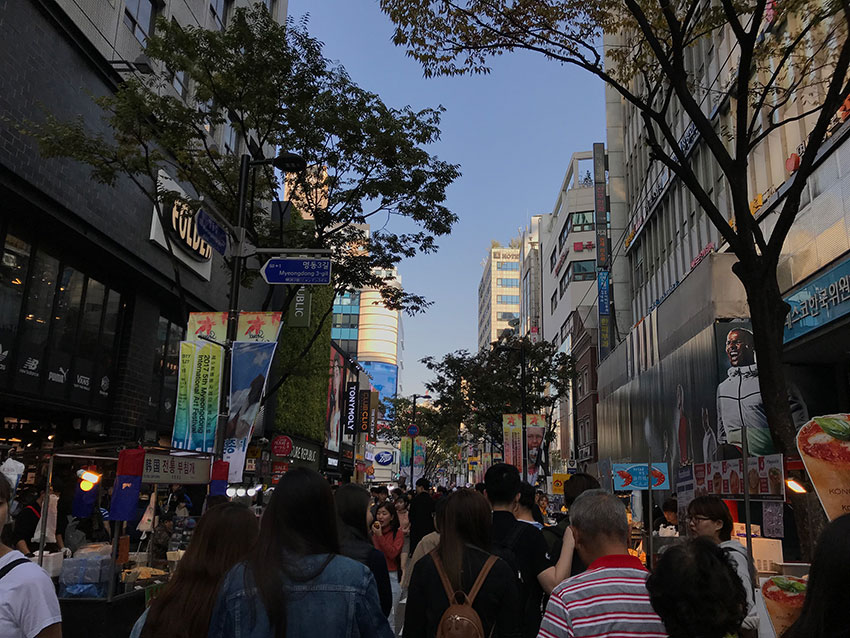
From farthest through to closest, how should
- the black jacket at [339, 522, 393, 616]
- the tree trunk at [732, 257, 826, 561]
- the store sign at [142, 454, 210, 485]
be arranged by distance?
the store sign at [142, 454, 210, 485] < the tree trunk at [732, 257, 826, 561] < the black jacket at [339, 522, 393, 616]

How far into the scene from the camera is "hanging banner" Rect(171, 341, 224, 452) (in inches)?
427

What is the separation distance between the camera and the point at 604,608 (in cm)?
274

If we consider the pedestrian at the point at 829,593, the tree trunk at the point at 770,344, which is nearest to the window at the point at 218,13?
the tree trunk at the point at 770,344

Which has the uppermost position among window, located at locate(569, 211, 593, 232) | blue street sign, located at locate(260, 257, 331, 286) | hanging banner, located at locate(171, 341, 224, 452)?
window, located at locate(569, 211, 593, 232)

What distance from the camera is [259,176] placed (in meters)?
16.4

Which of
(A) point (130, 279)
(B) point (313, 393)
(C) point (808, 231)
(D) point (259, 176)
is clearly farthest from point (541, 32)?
(B) point (313, 393)

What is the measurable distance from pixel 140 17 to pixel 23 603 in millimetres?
18344

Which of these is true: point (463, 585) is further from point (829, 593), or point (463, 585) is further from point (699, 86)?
point (699, 86)

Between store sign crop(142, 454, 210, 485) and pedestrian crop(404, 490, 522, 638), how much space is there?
4616 millimetres

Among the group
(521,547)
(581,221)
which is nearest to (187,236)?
(521,547)

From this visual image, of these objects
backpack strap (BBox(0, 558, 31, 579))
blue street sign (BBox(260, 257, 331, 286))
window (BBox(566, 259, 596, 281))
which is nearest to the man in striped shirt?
backpack strap (BBox(0, 558, 31, 579))

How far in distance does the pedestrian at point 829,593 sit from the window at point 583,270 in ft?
169

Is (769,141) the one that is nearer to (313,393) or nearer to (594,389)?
(313,393)

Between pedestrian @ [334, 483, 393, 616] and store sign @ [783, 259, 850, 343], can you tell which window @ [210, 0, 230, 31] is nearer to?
store sign @ [783, 259, 850, 343]
